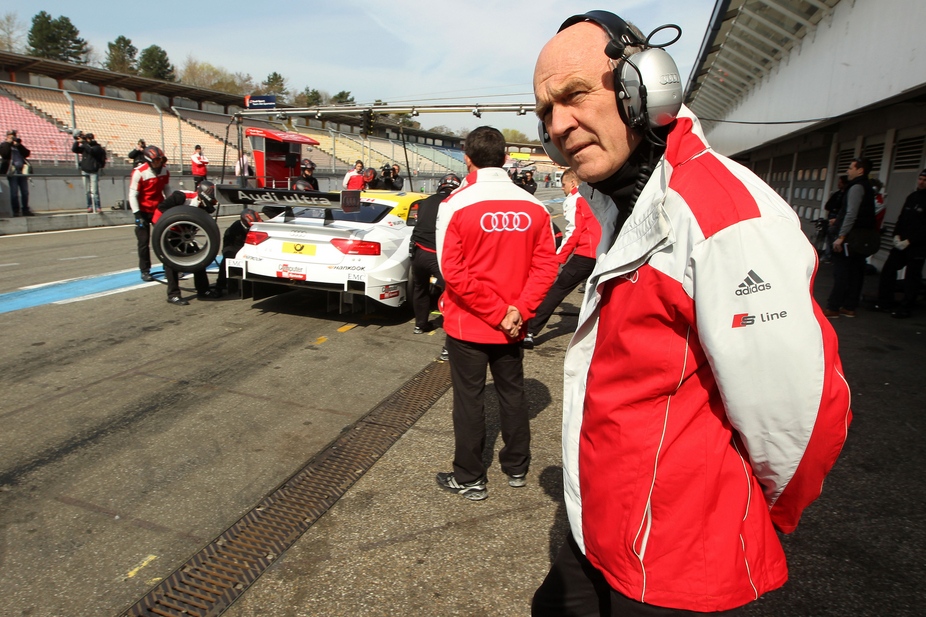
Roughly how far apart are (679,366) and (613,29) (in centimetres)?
83

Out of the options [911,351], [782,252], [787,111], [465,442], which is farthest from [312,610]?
[787,111]

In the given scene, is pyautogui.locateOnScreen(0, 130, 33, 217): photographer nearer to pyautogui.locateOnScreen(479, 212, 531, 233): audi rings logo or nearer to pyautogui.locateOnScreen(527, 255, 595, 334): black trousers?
pyautogui.locateOnScreen(527, 255, 595, 334): black trousers

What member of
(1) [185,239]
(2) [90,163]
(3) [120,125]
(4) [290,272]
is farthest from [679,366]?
(3) [120,125]

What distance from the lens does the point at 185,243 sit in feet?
22.4

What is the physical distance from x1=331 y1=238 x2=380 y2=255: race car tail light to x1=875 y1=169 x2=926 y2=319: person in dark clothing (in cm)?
667

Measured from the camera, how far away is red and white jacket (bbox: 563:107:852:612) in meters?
1.05

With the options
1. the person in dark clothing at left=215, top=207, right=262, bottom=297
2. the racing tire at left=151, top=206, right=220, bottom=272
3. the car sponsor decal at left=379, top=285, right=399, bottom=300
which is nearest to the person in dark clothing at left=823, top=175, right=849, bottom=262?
the car sponsor decal at left=379, top=285, right=399, bottom=300

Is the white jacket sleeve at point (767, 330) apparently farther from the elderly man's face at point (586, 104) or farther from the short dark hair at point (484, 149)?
the short dark hair at point (484, 149)

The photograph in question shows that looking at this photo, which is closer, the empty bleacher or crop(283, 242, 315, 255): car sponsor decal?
crop(283, 242, 315, 255): car sponsor decal

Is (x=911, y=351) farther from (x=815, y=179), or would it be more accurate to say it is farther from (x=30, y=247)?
(x=30, y=247)

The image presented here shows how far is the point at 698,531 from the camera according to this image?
1.21m

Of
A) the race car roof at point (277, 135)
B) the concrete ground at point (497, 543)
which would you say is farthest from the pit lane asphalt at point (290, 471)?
the race car roof at point (277, 135)

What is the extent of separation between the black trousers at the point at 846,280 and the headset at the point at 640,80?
7.01 meters

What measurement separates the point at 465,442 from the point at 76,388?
3216mm
